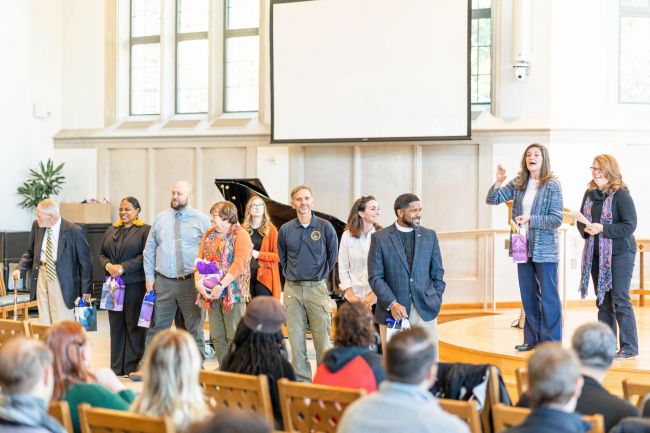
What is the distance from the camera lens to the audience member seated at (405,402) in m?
2.66

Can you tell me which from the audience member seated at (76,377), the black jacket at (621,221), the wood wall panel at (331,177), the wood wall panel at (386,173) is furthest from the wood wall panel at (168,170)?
the audience member seated at (76,377)

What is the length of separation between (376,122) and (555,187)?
5028 millimetres

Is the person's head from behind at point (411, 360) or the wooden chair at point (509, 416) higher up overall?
the person's head from behind at point (411, 360)

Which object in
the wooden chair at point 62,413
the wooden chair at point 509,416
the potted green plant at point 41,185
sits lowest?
the wooden chair at point 62,413

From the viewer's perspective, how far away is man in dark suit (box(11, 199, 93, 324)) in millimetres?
7227

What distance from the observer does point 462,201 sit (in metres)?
11.0

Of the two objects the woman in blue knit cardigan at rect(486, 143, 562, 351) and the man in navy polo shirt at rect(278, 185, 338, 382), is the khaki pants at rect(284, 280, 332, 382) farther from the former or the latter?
the woman in blue knit cardigan at rect(486, 143, 562, 351)

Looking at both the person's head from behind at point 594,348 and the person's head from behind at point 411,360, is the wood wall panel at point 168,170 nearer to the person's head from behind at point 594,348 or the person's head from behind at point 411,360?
the person's head from behind at point 594,348

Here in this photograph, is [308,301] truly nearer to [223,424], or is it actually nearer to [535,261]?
[535,261]

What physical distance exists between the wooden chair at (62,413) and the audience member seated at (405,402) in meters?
1.07

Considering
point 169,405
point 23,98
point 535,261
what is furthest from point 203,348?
point 23,98

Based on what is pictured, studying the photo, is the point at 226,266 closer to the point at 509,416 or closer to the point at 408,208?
the point at 408,208

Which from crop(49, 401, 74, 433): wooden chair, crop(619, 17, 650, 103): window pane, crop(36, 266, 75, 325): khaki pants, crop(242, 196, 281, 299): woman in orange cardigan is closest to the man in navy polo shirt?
crop(242, 196, 281, 299): woman in orange cardigan

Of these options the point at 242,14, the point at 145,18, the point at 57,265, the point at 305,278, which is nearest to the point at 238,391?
the point at 305,278
